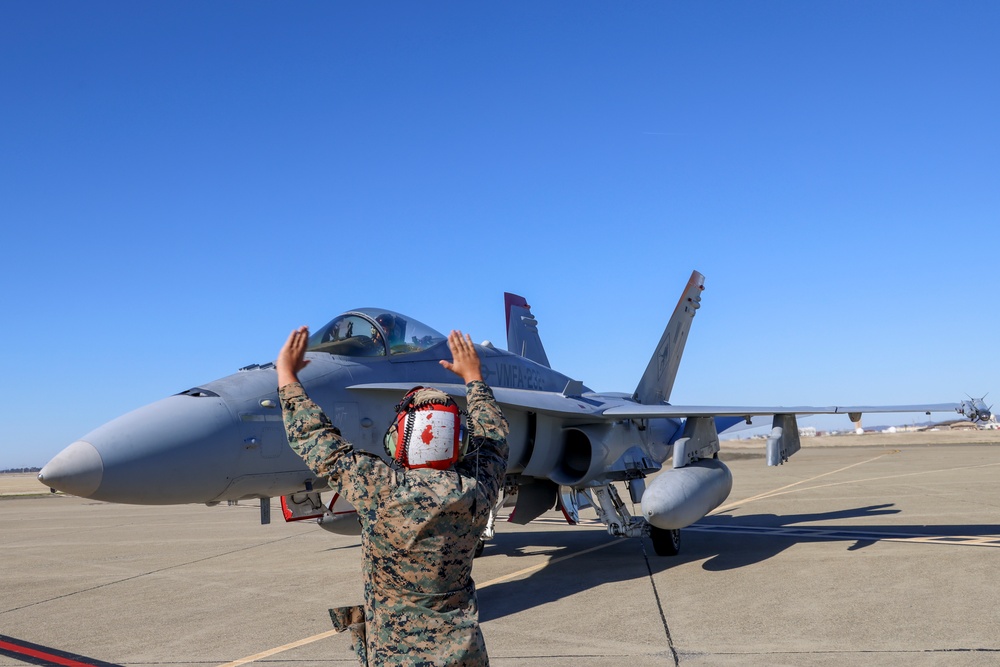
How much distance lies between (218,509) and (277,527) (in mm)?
7095

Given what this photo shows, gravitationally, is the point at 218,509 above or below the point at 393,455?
below

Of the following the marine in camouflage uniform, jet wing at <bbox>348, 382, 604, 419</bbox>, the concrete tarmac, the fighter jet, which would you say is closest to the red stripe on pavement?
the concrete tarmac

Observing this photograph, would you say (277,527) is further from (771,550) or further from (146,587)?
(771,550)

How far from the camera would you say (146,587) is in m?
9.45

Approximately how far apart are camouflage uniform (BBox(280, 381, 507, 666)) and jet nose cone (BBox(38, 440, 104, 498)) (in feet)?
12.9

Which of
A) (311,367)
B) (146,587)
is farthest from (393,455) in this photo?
(146,587)

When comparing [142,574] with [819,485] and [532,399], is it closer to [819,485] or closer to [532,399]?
[532,399]

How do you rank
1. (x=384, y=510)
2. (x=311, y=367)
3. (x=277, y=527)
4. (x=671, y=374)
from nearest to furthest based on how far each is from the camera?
(x=384, y=510) → (x=311, y=367) → (x=671, y=374) → (x=277, y=527)

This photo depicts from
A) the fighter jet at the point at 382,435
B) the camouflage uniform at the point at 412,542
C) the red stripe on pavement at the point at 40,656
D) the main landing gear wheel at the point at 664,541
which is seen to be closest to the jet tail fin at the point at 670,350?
the fighter jet at the point at 382,435

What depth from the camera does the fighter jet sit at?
6.28m

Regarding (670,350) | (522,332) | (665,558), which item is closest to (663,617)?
(665,558)

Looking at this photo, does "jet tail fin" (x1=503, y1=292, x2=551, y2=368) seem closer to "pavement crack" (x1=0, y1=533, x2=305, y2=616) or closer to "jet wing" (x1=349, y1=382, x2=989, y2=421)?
"jet wing" (x1=349, y1=382, x2=989, y2=421)

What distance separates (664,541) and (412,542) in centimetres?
853

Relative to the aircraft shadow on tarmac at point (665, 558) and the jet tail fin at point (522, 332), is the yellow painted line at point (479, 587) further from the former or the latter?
the jet tail fin at point (522, 332)
